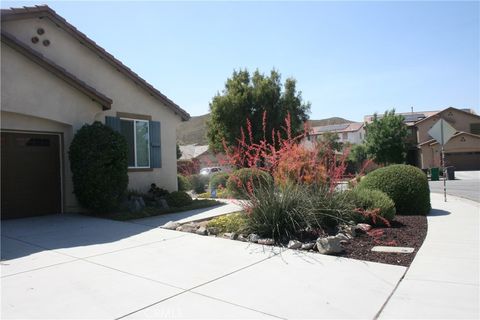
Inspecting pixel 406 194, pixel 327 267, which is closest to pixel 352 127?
pixel 406 194

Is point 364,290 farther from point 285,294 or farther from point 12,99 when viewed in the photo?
point 12,99

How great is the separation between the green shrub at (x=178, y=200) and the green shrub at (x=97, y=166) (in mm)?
2184

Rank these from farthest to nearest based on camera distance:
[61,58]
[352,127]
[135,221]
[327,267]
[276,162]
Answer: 1. [352,127]
2. [61,58]
3. [135,221]
4. [276,162]
5. [327,267]

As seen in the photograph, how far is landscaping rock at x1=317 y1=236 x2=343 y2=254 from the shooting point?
20.4ft

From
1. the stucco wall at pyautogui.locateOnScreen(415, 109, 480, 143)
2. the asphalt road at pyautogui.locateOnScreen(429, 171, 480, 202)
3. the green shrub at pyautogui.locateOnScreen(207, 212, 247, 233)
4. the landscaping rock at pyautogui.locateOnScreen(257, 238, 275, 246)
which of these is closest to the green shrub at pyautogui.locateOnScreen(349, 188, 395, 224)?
the landscaping rock at pyautogui.locateOnScreen(257, 238, 275, 246)

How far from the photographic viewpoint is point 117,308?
157 inches

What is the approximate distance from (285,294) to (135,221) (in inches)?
233

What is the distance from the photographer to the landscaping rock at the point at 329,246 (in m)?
6.22

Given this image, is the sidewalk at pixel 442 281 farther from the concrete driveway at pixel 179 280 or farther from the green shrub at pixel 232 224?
the green shrub at pixel 232 224

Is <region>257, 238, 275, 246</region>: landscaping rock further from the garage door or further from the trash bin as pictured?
the garage door

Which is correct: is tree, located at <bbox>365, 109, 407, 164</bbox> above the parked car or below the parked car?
above

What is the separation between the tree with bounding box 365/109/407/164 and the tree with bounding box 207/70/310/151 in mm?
17558

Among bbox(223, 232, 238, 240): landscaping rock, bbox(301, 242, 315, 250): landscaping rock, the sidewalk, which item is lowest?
the sidewalk

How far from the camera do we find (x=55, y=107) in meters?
9.97
